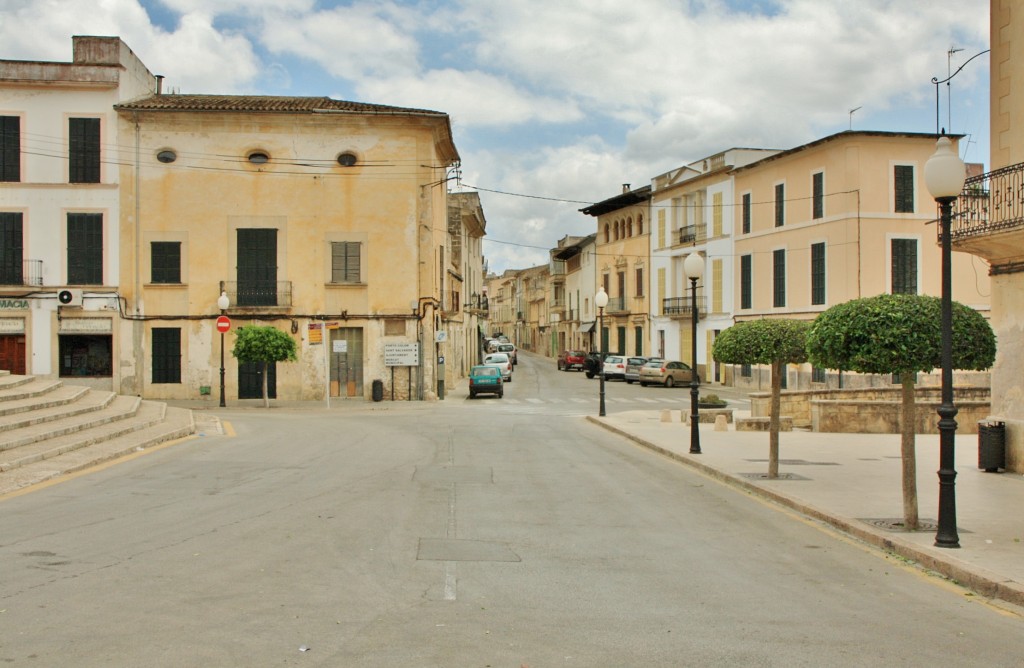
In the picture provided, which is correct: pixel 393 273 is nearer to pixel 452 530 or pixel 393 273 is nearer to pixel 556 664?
pixel 452 530

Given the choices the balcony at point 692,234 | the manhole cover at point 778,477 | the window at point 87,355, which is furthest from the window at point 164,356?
the balcony at point 692,234

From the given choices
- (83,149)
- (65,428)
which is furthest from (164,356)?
(65,428)

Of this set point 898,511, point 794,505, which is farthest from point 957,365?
point 794,505

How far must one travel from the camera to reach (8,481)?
1155 cm

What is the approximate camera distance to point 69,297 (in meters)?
32.4

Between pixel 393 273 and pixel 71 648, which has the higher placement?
pixel 393 273

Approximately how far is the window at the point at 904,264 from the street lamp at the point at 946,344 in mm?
29493

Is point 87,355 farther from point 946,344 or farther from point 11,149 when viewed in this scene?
point 946,344

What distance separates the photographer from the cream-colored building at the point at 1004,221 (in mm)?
13055

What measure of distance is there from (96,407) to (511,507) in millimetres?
12832

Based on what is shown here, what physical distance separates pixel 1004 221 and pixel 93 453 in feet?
48.8

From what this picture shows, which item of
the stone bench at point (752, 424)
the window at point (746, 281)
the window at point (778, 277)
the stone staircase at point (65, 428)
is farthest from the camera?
the window at point (746, 281)

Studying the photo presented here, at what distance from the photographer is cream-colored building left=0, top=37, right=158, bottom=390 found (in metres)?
32.3

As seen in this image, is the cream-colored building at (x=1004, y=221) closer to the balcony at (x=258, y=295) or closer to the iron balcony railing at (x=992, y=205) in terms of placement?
the iron balcony railing at (x=992, y=205)
